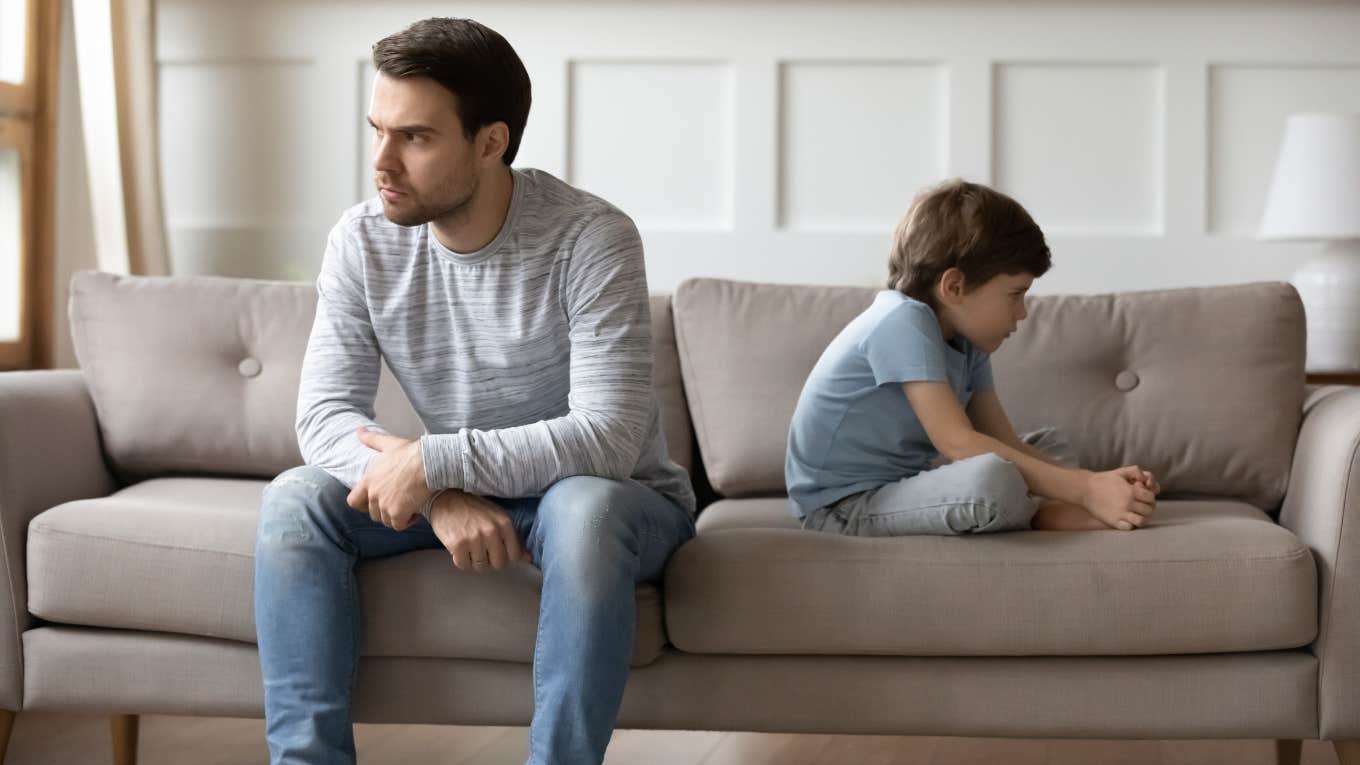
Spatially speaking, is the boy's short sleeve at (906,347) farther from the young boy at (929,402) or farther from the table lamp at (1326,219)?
the table lamp at (1326,219)

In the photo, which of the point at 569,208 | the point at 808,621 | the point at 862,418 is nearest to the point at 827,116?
the point at 862,418

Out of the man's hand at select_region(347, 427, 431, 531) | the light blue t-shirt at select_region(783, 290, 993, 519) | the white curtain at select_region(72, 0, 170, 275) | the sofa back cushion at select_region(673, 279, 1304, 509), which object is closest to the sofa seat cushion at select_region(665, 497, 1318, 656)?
the light blue t-shirt at select_region(783, 290, 993, 519)

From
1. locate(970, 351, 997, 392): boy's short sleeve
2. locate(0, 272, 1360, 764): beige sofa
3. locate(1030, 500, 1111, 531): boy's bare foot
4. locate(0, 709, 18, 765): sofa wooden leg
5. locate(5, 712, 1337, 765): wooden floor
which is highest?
locate(970, 351, 997, 392): boy's short sleeve

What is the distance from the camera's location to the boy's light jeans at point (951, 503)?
1.72 m

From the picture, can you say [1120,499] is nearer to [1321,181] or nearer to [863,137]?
[1321,181]

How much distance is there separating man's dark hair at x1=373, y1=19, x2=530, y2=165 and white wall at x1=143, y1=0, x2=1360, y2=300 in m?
1.26

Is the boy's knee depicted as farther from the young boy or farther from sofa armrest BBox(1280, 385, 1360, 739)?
sofa armrest BBox(1280, 385, 1360, 739)

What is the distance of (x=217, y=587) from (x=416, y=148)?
59 centimetres

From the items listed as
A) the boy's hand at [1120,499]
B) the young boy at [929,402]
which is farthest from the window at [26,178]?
Answer: the boy's hand at [1120,499]

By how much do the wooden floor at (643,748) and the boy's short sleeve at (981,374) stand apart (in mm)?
578

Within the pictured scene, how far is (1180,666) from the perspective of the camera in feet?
5.50

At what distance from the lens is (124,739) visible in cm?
201

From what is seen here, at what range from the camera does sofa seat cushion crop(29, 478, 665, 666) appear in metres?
1.69

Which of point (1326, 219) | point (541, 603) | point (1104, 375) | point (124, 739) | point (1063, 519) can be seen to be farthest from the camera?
point (1326, 219)
